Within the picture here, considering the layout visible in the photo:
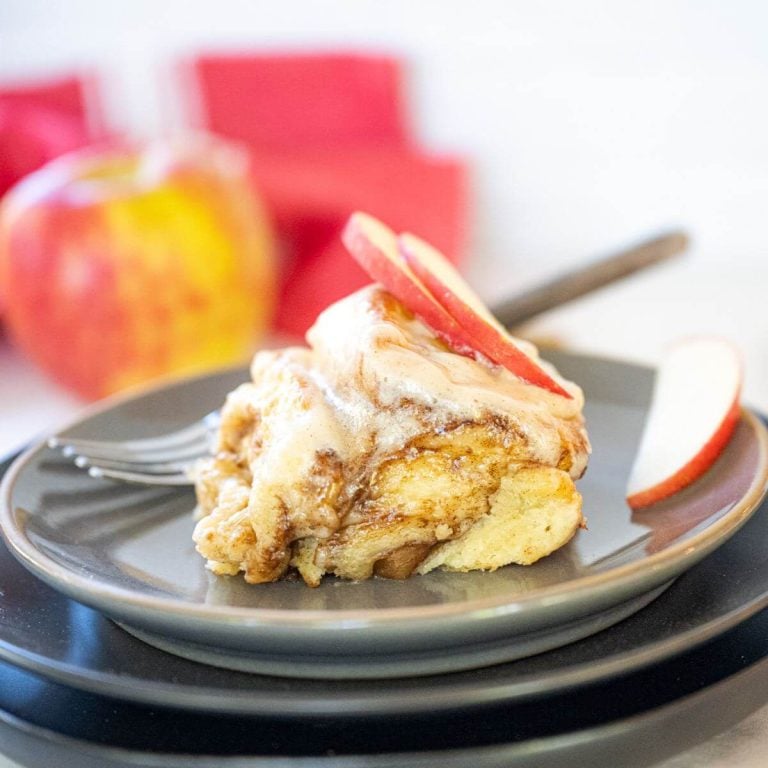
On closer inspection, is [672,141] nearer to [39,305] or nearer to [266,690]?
[39,305]

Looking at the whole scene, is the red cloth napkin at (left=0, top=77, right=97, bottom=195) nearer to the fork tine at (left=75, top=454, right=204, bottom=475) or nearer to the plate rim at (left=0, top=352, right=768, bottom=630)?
the fork tine at (left=75, top=454, right=204, bottom=475)

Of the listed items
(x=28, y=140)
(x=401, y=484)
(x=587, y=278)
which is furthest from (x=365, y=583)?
(x=28, y=140)

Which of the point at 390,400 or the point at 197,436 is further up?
the point at 390,400

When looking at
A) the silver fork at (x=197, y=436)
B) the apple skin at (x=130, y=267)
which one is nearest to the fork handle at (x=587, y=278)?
the silver fork at (x=197, y=436)

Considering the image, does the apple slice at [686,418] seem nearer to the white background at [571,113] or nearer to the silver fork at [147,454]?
the silver fork at [147,454]

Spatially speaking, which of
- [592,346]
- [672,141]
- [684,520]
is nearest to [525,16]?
[672,141]

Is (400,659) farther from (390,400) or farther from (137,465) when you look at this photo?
(137,465)
